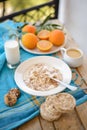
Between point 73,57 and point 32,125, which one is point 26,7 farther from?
point 32,125

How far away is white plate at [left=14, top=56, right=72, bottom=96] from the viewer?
731 millimetres

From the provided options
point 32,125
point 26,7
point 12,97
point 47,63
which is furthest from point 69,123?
point 26,7

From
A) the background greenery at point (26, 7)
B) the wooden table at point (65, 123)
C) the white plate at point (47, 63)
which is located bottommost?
the background greenery at point (26, 7)

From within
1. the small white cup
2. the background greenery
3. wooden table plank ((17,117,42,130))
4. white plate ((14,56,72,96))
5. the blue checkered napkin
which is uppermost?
the small white cup

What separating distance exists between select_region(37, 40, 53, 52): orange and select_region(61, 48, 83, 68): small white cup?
87mm

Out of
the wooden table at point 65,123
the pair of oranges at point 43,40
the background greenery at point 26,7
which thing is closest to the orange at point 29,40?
the pair of oranges at point 43,40

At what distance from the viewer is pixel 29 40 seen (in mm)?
948

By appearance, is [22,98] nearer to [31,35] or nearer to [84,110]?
[84,110]

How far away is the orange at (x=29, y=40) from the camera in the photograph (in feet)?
3.11

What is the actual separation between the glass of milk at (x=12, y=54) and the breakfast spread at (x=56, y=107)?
11.9 inches

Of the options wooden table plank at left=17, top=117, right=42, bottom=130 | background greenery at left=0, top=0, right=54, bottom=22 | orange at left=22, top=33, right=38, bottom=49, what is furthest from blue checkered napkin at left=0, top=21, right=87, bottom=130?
background greenery at left=0, top=0, right=54, bottom=22

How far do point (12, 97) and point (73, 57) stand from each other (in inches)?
13.6

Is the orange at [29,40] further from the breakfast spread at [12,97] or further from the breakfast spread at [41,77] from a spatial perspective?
the breakfast spread at [12,97]

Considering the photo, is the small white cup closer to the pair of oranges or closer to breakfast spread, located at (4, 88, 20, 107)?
the pair of oranges
